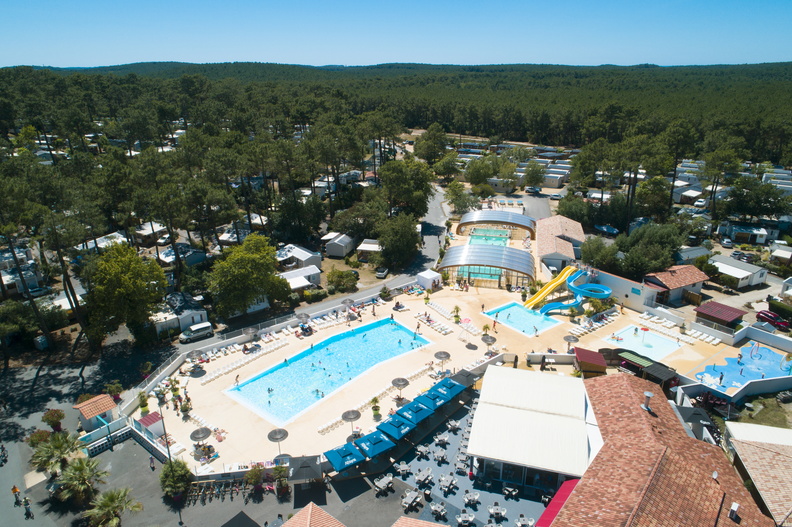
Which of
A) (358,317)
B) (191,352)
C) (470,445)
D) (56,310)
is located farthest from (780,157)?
(56,310)

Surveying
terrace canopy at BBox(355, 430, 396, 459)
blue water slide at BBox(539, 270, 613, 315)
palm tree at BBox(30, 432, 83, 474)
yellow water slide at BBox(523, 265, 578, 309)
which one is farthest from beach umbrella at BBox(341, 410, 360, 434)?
blue water slide at BBox(539, 270, 613, 315)

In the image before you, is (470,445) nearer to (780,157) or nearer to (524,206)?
(524,206)

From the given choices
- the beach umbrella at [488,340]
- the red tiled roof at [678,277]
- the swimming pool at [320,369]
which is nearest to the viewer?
the swimming pool at [320,369]

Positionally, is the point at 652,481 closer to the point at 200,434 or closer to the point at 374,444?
the point at 374,444

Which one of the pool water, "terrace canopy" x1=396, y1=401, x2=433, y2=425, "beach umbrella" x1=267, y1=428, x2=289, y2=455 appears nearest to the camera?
"beach umbrella" x1=267, y1=428, x2=289, y2=455

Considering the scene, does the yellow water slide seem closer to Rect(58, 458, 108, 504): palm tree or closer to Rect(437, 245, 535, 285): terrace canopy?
Rect(437, 245, 535, 285): terrace canopy

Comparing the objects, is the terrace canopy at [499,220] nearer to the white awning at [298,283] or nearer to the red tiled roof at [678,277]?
the red tiled roof at [678,277]

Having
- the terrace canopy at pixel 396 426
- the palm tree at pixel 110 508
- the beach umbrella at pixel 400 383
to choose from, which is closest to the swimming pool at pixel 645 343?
the beach umbrella at pixel 400 383
